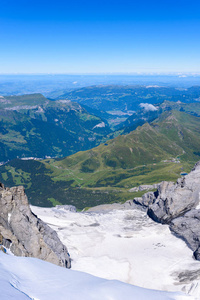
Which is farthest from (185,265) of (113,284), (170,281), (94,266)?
(113,284)

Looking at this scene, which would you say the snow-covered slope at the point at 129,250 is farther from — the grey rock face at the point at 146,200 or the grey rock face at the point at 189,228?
the grey rock face at the point at 146,200

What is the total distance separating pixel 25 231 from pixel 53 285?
140ft

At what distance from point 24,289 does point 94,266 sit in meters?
55.4

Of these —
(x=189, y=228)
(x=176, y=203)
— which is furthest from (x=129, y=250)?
(x=176, y=203)

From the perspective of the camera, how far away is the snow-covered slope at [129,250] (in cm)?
7700

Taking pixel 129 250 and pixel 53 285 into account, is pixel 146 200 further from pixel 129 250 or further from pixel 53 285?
pixel 53 285

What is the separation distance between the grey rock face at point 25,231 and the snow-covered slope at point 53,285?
21679 mm

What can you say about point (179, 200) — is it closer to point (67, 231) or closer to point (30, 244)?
point (67, 231)

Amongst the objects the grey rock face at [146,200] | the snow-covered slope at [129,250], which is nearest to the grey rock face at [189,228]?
the snow-covered slope at [129,250]

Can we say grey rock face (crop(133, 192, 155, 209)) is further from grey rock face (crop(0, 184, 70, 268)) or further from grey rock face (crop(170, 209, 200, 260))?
grey rock face (crop(0, 184, 70, 268))

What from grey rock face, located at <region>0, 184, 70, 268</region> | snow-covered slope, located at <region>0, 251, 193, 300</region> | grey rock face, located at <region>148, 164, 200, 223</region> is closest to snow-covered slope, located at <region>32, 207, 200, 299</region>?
grey rock face, located at <region>148, 164, 200, 223</region>

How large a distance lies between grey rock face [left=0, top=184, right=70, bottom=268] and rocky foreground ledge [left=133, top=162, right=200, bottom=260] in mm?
53033

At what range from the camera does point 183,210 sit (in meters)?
124

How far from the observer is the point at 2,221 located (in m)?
78.6
